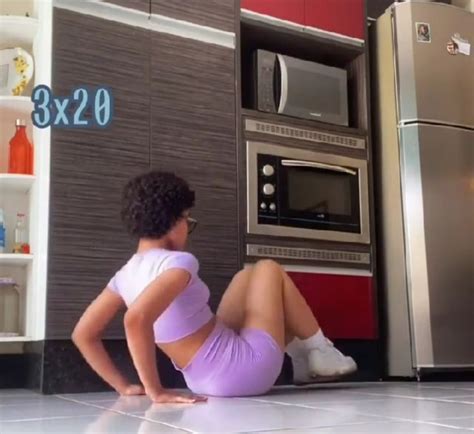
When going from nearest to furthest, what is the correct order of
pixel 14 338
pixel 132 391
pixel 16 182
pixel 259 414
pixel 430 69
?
pixel 259 414 → pixel 132 391 → pixel 14 338 → pixel 16 182 → pixel 430 69

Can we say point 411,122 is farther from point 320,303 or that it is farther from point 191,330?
point 191,330

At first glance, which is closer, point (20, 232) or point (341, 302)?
point (20, 232)

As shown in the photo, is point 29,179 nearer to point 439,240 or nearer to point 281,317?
point 281,317

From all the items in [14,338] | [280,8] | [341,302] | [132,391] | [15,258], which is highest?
[280,8]

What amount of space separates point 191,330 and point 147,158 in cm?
74

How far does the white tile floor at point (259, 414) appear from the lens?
3.97ft

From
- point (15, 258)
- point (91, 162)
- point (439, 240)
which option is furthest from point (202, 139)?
point (439, 240)

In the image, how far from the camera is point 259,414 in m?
1.42

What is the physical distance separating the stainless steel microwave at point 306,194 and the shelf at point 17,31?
88 centimetres

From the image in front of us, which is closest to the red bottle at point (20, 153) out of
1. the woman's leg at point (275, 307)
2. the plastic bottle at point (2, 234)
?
the plastic bottle at point (2, 234)

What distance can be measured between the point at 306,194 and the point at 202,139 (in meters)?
0.48

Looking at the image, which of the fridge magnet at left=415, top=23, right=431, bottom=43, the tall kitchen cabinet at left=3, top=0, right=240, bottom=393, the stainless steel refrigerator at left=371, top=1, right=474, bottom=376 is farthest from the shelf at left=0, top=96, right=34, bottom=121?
the fridge magnet at left=415, top=23, right=431, bottom=43

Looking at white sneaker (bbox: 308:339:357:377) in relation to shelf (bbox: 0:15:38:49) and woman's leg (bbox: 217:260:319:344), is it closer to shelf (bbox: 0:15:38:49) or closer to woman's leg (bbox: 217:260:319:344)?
woman's leg (bbox: 217:260:319:344)

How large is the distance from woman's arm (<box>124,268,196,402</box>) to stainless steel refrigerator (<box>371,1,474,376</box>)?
125cm
